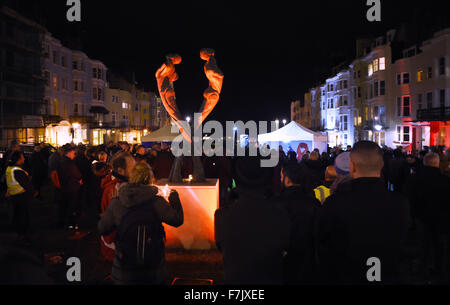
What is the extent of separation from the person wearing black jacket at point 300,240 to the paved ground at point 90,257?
2.44 metres

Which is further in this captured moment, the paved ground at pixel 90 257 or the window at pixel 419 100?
the window at pixel 419 100

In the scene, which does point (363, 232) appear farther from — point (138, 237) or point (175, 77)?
point (175, 77)

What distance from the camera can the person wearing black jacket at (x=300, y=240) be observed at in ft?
9.51

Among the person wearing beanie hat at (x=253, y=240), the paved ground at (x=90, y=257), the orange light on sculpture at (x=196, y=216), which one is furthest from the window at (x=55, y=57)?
the person wearing beanie hat at (x=253, y=240)

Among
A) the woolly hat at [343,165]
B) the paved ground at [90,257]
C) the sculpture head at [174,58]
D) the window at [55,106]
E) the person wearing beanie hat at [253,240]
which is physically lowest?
the paved ground at [90,257]

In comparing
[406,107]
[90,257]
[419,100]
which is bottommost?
[90,257]

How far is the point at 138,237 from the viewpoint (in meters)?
3.04

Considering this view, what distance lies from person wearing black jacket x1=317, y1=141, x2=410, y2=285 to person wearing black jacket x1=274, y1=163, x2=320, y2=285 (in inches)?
11.0

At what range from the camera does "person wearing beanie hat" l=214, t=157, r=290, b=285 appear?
2535 millimetres

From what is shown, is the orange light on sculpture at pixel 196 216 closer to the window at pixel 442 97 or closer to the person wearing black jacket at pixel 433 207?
the person wearing black jacket at pixel 433 207

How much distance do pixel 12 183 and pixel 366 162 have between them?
6934 millimetres

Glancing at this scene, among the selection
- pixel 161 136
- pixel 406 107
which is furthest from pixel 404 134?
pixel 161 136

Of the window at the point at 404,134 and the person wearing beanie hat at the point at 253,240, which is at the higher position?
the window at the point at 404,134

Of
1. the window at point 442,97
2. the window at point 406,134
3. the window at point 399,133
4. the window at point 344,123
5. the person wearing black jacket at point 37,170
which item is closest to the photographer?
the person wearing black jacket at point 37,170
